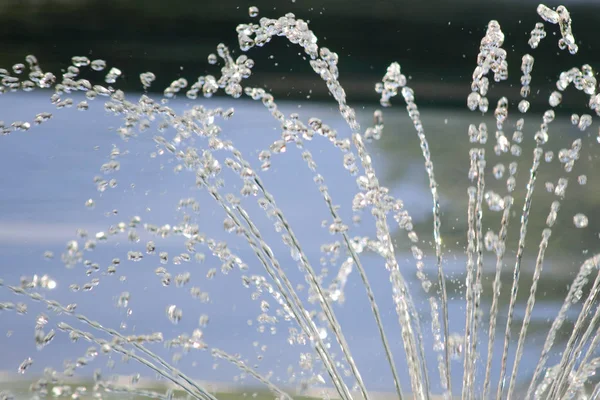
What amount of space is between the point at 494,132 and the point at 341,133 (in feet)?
2.03

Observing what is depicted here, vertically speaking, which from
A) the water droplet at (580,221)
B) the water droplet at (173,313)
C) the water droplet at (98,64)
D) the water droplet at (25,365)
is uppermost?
the water droplet at (580,221)

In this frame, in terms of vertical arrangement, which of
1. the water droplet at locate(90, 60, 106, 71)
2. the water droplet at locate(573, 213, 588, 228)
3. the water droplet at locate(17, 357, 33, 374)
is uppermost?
the water droplet at locate(573, 213, 588, 228)

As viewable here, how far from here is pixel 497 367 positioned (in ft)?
8.60

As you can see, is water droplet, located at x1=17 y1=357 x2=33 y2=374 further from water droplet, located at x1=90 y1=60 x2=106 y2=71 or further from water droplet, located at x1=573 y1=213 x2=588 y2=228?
water droplet, located at x1=573 y1=213 x2=588 y2=228

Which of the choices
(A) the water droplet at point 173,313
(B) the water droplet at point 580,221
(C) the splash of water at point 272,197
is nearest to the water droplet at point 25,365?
(C) the splash of water at point 272,197

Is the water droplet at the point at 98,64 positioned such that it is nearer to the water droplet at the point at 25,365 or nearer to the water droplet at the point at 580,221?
the water droplet at the point at 25,365

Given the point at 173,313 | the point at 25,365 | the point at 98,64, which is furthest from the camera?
the point at 98,64

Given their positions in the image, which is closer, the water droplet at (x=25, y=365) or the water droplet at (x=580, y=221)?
the water droplet at (x=25, y=365)

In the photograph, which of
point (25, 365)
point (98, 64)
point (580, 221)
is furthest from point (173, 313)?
point (580, 221)

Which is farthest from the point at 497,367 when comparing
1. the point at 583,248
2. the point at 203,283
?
the point at 203,283

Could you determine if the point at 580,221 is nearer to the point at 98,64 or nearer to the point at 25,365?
the point at 98,64

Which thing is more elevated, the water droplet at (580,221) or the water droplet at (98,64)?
the water droplet at (580,221)

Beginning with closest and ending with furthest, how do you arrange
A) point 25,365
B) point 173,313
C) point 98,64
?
point 173,313
point 25,365
point 98,64

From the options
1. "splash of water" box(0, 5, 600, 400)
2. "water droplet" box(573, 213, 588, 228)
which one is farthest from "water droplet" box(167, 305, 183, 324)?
"water droplet" box(573, 213, 588, 228)
